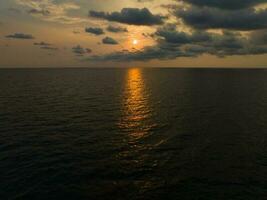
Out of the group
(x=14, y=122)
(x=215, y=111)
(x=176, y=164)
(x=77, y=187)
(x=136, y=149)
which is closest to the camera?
(x=77, y=187)

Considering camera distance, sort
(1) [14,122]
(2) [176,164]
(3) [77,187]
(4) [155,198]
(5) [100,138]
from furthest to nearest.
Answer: (1) [14,122]
(5) [100,138]
(2) [176,164]
(3) [77,187]
(4) [155,198]

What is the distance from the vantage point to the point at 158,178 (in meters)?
28.8

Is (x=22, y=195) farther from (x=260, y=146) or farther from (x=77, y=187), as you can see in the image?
(x=260, y=146)

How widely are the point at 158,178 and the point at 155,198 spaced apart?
4.06 meters

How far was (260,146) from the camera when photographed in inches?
1543

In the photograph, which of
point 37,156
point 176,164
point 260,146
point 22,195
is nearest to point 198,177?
point 176,164

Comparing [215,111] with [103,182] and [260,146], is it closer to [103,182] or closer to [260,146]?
[260,146]

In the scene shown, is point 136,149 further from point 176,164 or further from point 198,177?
point 198,177

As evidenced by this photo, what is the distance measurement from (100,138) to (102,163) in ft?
34.0

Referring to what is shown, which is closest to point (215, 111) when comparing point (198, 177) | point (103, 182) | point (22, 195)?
point (198, 177)

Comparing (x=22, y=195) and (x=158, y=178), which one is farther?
(x=158, y=178)

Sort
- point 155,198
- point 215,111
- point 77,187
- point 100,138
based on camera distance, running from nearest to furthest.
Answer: point 155,198, point 77,187, point 100,138, point 215,111

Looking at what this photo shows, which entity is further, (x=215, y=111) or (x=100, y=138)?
(x=215, y=111)

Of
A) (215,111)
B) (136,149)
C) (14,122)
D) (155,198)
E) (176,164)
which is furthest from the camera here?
(215,111)
